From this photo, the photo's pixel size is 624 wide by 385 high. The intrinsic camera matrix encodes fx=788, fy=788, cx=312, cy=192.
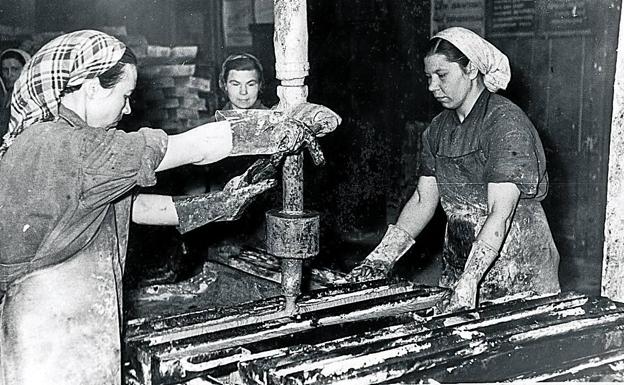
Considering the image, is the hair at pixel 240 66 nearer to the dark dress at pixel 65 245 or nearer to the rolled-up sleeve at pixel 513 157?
the rolled-up sleeve at pixel 513 157

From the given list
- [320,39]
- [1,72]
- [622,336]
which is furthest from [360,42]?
[622,336]

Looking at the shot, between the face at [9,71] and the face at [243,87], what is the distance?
184 centimetres

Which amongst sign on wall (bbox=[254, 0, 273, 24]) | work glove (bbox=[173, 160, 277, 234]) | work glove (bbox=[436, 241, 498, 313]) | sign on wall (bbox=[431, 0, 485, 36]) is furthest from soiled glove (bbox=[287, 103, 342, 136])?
sign on wall (bbox=[254, 0, 273, 24])

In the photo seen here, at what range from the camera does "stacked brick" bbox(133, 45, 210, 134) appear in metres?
6.14

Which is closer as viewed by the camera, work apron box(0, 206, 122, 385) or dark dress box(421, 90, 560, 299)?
work apron box(0, 206, 122, 385)

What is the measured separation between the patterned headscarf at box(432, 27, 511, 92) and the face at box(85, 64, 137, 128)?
1.59 m

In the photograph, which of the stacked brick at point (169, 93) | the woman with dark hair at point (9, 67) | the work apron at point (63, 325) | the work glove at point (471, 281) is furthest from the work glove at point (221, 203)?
the stacked brick at point (169, 93)

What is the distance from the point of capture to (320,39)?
7453 mm

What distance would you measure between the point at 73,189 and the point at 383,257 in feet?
5.75

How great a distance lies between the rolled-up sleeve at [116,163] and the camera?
A: 2.21m

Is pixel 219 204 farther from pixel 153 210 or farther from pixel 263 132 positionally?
pixel 263 132

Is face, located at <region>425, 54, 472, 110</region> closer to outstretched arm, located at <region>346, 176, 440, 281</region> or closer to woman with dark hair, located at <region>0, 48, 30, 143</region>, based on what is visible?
outstretched arm, located at <region>346, 176, 440, 281</region>

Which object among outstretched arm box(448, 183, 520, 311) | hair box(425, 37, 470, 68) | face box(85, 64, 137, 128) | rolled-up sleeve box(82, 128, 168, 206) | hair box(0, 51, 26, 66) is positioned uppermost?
hair box(0, 51, 26, 66)

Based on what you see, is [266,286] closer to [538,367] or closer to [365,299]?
[365,299]
